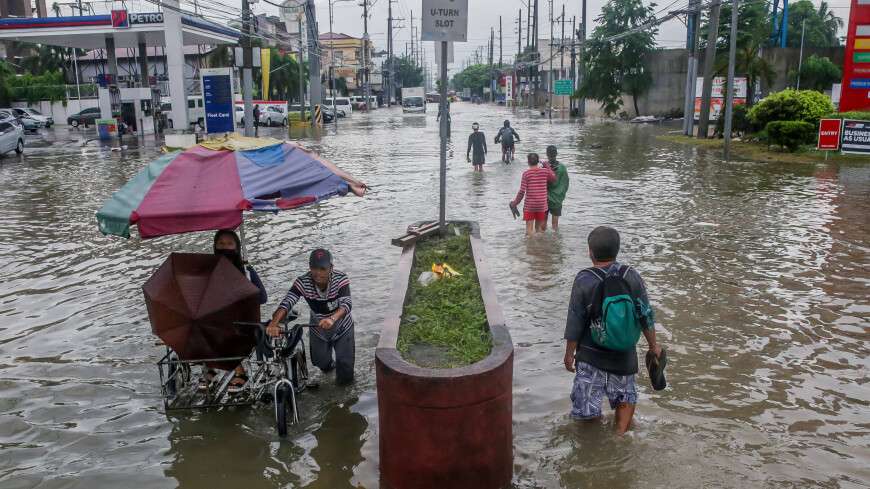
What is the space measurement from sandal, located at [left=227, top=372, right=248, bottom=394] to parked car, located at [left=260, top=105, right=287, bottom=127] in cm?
4344

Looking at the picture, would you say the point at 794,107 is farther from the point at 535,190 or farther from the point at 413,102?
the point at 413,102

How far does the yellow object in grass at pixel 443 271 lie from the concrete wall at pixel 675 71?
4833 centimetres

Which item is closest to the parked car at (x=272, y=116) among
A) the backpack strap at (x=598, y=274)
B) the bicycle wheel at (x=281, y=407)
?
the bicycle wheel at (x=281, y=407)

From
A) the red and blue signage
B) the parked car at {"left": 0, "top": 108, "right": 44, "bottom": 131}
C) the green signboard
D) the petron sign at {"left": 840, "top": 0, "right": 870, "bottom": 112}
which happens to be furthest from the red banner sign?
the green signboard

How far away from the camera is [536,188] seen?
38.3 ft

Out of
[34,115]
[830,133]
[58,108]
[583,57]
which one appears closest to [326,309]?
[830,133]

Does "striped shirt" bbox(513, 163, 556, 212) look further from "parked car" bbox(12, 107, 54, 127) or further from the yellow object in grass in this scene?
"parked car" bbox(12, 107, 54, 127)

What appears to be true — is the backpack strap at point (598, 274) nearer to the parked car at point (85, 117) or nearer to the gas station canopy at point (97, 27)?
the gas station canopy at point (97, 27)

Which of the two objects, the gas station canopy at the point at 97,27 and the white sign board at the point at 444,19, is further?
the gas station canopy at the point at 97,27

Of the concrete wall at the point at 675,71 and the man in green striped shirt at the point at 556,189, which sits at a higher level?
the concrete wall at the point at 675,71

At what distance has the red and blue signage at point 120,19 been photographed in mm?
34344

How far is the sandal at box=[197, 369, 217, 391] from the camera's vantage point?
5746 millimetres

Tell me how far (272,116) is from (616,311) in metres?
45.4

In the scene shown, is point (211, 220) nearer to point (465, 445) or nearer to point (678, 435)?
point (465, 445)
